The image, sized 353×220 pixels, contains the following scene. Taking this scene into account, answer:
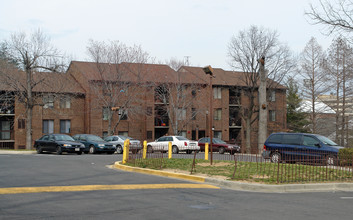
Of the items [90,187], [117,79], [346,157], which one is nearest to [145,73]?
[117,79]

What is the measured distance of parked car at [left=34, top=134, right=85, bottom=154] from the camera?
27500 mm

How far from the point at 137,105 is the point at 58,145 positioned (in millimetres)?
18445

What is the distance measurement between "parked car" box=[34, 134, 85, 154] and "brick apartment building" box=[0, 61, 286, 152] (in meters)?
10.5

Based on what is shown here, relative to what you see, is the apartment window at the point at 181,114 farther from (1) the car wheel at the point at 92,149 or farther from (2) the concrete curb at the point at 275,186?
(2) the concrete curb at the point at 275,186

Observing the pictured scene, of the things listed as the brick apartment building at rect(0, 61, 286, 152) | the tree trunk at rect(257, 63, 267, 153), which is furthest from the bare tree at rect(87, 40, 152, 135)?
the tree trunk at rect(257, 63, 267, 153)

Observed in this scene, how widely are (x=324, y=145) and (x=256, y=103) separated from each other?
3404 centimetres

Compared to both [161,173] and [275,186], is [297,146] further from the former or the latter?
[275,186]

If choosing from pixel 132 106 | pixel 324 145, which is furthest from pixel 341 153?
pixel 132 106

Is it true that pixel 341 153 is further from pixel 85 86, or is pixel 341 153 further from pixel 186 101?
pixel 85 86

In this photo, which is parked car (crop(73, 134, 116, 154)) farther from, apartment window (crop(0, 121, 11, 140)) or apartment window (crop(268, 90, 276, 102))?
apartment window (crop(268, 90, 276, 102))

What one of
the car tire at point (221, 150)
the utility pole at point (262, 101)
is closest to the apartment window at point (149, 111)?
the car tire at point (221, 150)

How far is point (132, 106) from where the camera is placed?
43.7 metres

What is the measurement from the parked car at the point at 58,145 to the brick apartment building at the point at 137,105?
412 inches

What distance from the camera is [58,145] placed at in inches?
1086
